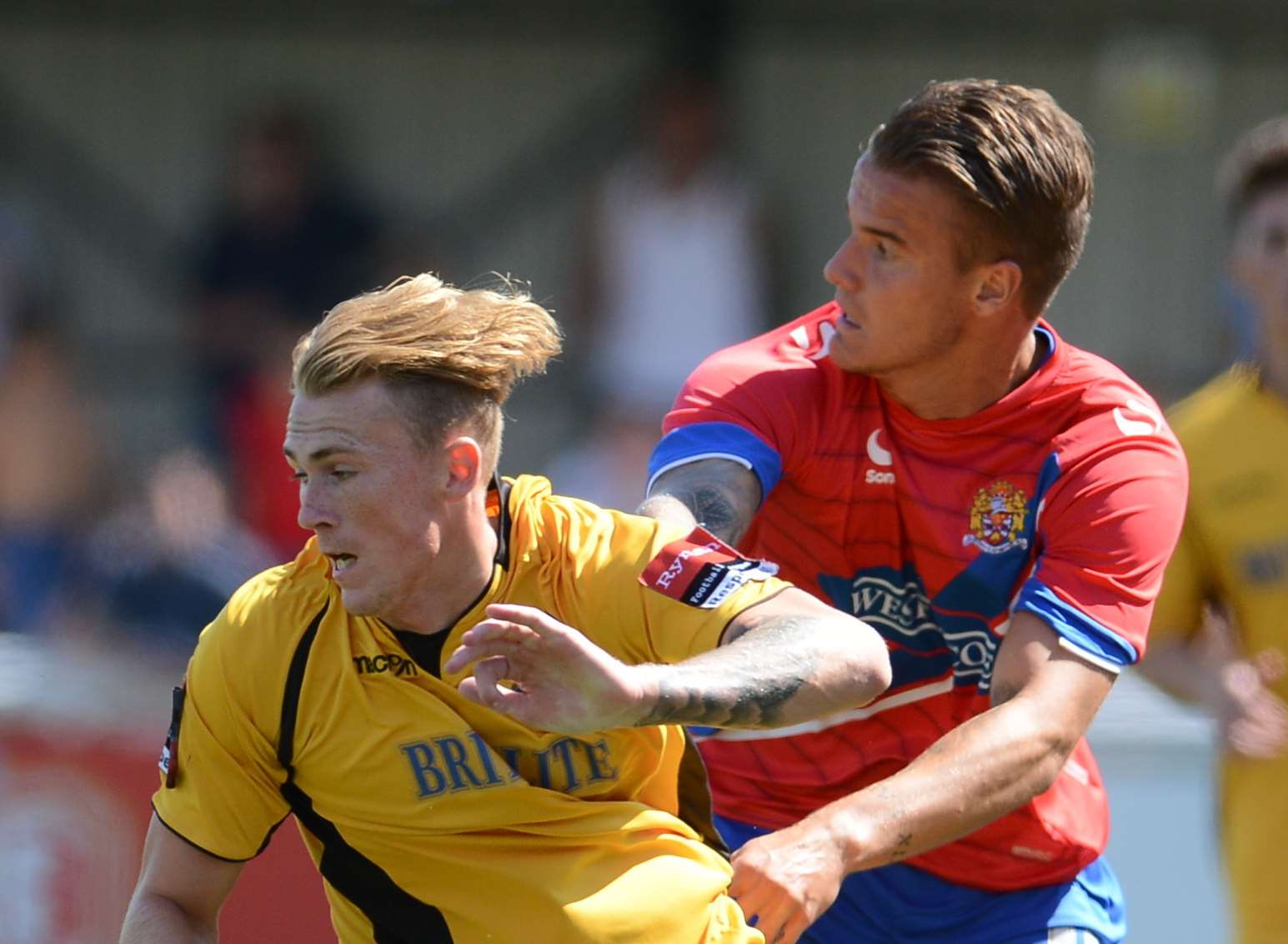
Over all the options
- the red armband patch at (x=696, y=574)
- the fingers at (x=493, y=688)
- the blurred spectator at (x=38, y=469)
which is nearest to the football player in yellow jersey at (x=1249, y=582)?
the red armband patch at (x=696, y=574)

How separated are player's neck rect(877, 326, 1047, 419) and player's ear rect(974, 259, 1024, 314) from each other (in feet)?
0.25

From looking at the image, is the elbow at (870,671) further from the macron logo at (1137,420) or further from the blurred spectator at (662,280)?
the blurred spectator at (662,280)

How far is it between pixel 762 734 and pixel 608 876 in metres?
0.83

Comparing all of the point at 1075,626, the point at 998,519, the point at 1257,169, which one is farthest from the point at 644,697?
the point at 1257,169

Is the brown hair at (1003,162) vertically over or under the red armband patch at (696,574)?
over

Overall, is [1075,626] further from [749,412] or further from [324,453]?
[324,453]

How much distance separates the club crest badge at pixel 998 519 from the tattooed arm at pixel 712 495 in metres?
0.45

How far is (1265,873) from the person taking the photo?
15.1 ft

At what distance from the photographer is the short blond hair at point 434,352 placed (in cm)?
320

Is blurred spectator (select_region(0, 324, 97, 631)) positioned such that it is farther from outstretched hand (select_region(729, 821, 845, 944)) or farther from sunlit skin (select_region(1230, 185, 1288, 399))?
outstretched hand (select_region(729, 821, 845, 944))

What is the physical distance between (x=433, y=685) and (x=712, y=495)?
71 centimetres

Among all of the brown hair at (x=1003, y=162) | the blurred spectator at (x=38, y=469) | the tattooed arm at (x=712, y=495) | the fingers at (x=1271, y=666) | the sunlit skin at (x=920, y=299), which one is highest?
the brown hair at (x=1003, y=162)

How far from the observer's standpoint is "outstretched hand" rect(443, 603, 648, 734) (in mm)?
2824

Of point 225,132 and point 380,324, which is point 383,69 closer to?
point 225,132
